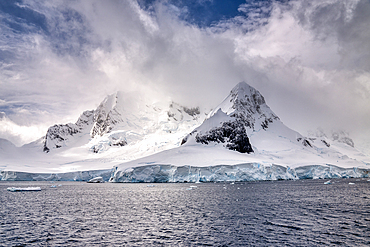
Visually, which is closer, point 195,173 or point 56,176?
point 195,173

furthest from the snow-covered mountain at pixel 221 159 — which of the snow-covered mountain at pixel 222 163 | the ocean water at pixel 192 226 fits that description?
the ocean water at pixel 192 226

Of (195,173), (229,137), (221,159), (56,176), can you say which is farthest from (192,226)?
(56,176)

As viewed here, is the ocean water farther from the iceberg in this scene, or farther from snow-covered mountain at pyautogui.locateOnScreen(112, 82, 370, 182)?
snow-covered mountain at pyautogui.locateOnScreen(112, 82, 370, 182)

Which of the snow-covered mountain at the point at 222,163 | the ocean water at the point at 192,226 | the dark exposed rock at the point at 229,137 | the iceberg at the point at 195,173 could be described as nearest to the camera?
the ocean water at the point at 192,226

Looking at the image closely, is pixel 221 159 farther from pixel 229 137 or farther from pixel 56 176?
pixel 56 176

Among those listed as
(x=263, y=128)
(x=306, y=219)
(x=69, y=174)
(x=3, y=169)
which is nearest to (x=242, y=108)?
(x=263, y=128)

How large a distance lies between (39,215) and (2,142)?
17284cm

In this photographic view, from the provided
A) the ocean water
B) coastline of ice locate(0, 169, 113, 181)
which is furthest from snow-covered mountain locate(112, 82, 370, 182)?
the ocean water

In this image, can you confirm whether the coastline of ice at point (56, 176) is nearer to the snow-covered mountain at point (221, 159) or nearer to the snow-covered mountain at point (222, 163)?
the snow-covered mountain at point (221, 159)

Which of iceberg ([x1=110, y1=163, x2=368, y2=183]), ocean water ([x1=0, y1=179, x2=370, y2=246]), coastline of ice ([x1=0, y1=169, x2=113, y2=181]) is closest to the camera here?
ocean water ([x1=0, y1=179, x2=370, y2=246])

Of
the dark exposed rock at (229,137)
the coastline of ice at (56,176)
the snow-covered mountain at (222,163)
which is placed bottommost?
the coastline of ice at (56,176)

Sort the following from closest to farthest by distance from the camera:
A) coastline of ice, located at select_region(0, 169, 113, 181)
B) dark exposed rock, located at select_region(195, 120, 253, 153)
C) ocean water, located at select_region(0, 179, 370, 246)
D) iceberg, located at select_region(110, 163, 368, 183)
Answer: ocean water, located at select_region(0, 179, 370, 246), iceberg, located at select_region(110, 163, 368, 183), coastline of ice, located at select_region(0, 169, 113, 181), dark exposed rock, located at select_region(195, 120, 253, 153)

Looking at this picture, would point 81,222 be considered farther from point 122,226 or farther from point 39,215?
point 39,215

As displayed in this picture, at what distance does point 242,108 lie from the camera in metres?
197
